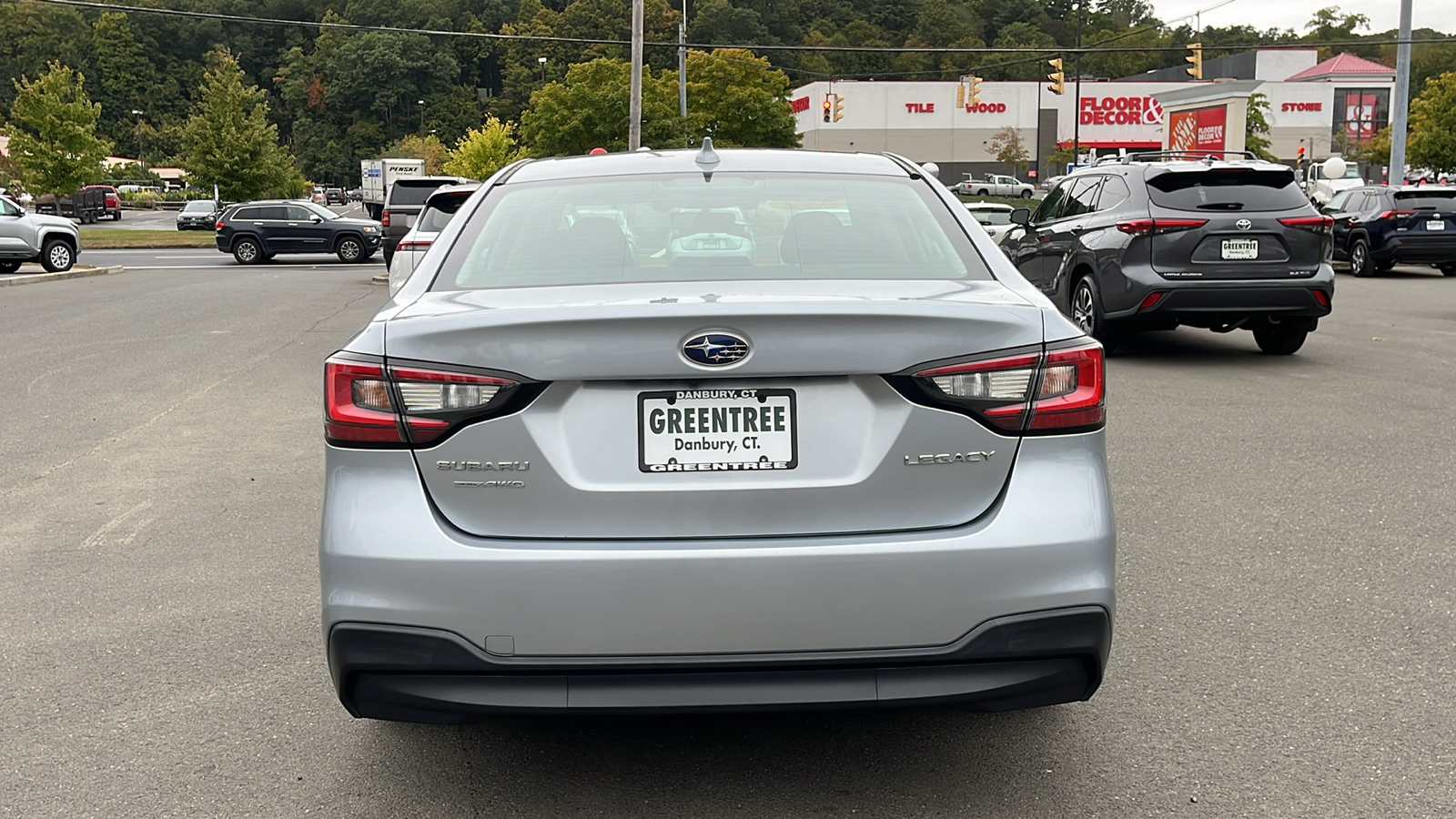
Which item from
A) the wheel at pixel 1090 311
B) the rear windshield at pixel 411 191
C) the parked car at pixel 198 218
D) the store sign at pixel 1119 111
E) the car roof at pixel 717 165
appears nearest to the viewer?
the car roof at pixel 717 165

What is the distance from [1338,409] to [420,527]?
7.87 m

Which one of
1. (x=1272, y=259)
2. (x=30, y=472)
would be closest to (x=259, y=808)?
(x=30, y=472)

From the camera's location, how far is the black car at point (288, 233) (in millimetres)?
33438

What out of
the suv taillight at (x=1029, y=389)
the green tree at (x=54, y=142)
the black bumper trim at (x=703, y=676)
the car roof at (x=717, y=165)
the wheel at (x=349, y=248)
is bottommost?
the black bumper trim at (x=703, y=676)

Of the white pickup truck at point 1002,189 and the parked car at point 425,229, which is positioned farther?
the white pickup truck at point 1002,189

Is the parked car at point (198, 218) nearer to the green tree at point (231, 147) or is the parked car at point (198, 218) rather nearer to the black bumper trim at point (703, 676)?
the green tree at point (231, 147)

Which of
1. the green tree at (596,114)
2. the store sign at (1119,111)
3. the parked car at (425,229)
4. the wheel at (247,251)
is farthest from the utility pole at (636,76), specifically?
the store sign at (1119,111)

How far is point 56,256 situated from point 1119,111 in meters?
78.3

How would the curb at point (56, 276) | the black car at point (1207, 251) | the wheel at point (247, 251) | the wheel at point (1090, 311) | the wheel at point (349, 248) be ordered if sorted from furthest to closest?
the wheel at point (349, 248) < the wheel at point (247, 251) < the curb at point (56, 276) < the wheel at point (1090, 311) < the black car at point (1207, 251)

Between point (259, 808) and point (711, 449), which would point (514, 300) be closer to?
point (711, 449)

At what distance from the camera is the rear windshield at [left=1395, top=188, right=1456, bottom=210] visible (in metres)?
23.2

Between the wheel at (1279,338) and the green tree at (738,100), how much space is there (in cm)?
5784

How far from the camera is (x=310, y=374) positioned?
11.3 meters

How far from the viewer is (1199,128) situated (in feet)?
164
